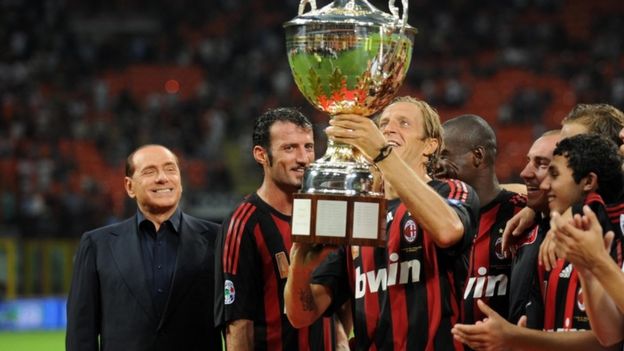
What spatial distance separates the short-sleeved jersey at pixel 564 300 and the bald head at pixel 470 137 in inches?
43.9

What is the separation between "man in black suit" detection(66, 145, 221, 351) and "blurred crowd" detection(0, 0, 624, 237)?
1210 centimetres

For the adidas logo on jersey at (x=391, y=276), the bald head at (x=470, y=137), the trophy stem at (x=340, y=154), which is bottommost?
the adidas logo on jersey at (x=391, y=276)

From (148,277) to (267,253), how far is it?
0.67 metres

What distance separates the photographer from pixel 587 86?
20.7 meters

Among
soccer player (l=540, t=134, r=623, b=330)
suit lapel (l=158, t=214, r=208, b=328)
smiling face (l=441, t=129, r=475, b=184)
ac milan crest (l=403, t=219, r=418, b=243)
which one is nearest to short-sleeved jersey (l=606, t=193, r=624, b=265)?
soccer player (l=540, t=134, r=623, b=330)

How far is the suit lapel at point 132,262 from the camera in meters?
4.88

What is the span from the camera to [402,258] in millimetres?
3752

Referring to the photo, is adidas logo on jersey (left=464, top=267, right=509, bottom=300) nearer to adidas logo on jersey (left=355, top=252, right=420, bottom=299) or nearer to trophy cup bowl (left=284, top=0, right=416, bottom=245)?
adidas logo on jersey (left=355, top=252, right=420, bottom=299)

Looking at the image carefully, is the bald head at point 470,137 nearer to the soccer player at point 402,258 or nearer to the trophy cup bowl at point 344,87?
the soccer player at point 402,258

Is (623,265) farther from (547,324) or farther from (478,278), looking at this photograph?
(478,278)

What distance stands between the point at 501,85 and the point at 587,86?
1983 millimetres

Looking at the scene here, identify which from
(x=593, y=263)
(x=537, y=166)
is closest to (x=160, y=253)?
(x=537, y=166)

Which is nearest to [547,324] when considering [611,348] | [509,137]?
[611,348]

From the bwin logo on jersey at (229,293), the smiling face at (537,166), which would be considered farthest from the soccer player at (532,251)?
the bwin logo on jersey at (229,293)
